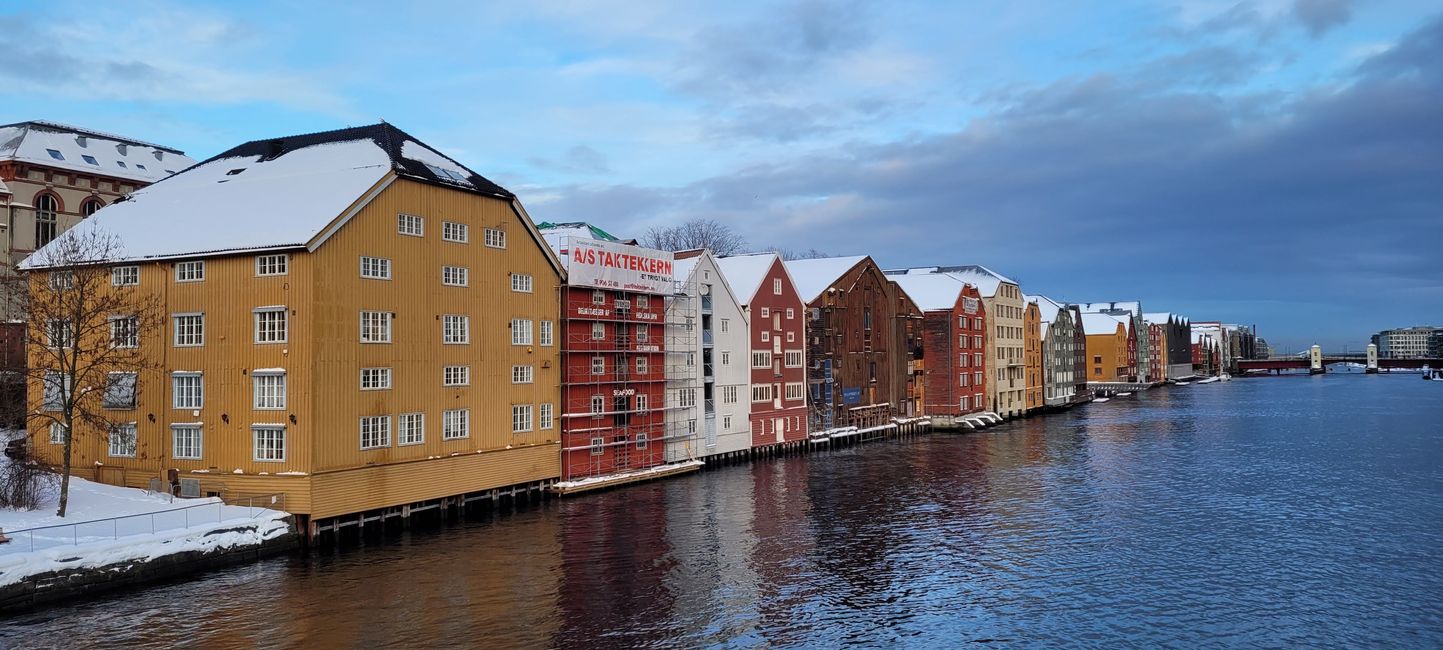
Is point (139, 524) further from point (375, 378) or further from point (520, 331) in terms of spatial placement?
point (520, 331)

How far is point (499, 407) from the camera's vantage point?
49156 millimetres

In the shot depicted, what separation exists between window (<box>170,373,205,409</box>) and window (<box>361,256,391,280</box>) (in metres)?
8.56

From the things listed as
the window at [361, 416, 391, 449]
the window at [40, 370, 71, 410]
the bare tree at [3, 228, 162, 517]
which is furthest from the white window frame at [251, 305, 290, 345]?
the window at [40, 370, 71, 410]

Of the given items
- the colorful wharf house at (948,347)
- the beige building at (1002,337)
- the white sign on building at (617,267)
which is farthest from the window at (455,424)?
the beige building at (1002,337)

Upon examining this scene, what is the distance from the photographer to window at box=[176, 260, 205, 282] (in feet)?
138

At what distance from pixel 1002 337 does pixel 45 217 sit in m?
101

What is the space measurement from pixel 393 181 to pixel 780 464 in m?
37.8

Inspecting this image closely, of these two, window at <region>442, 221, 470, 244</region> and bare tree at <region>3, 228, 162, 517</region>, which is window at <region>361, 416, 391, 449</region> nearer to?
window at <region>442, 221, 470, 244</region>

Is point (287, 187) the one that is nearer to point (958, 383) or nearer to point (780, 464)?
point (780, 464)

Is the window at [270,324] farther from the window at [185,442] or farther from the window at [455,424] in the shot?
Result: the window at [455,424]

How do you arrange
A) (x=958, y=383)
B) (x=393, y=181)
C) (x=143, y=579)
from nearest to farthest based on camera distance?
(x=143, y=579)
(x=393, y=181)
(x=958, y=383)

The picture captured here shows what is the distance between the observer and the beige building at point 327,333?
39.9 metres

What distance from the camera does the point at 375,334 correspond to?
42562 millimetres

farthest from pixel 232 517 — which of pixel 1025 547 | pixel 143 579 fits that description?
pixel 1025 547
